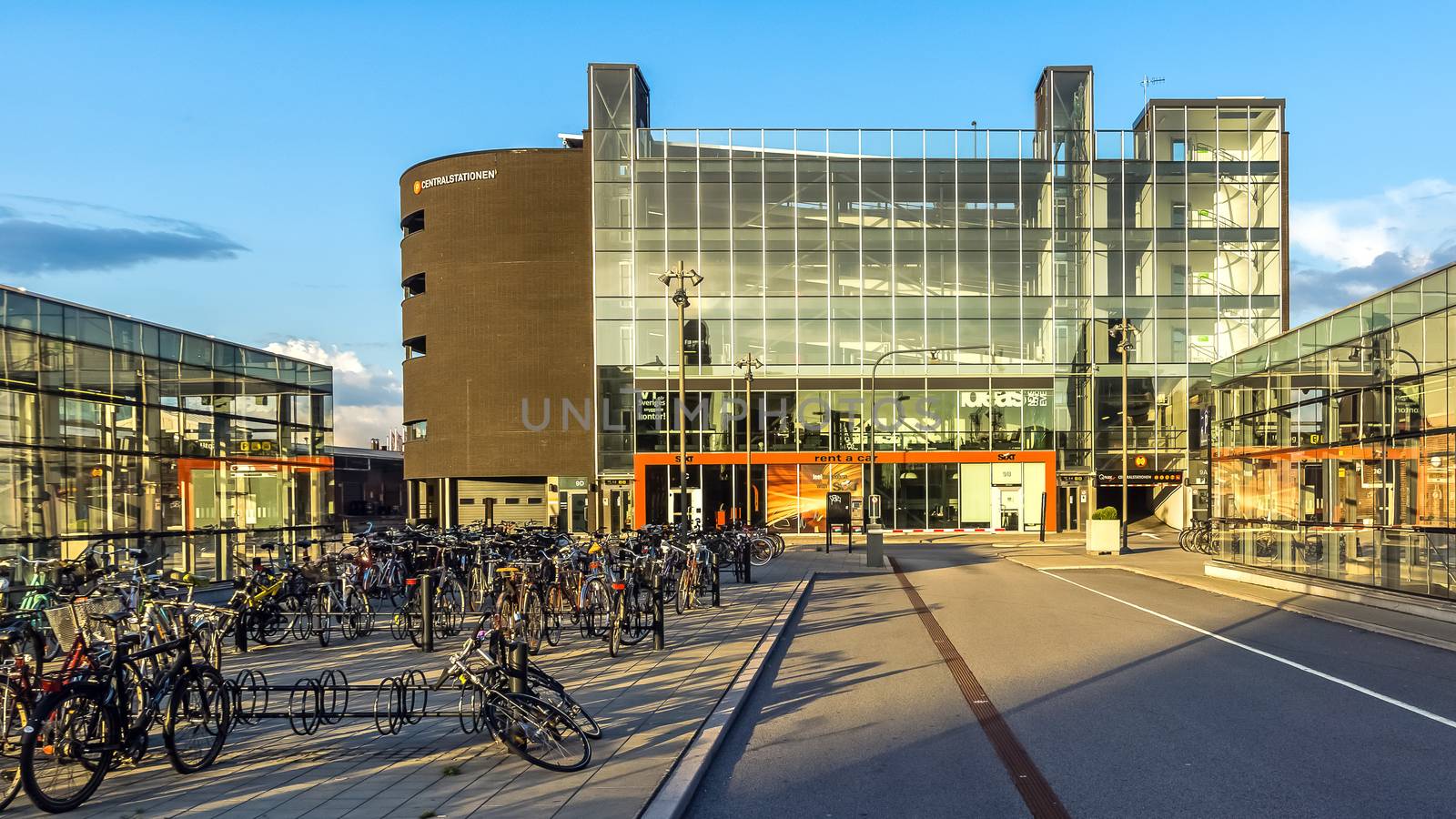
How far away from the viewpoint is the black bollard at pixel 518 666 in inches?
331

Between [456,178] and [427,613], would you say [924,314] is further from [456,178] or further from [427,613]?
[427,613]

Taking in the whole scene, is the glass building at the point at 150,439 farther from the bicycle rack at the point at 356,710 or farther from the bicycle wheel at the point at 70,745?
the bicycle wheel at the point at 70,745

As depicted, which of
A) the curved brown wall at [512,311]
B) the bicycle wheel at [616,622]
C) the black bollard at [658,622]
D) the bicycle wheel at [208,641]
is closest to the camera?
the bicycle wheel at [208,641]

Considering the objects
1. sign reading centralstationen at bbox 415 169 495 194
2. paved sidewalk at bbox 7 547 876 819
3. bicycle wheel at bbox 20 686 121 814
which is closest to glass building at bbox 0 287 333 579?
paved sidewalk at bbox 7 547 876 819

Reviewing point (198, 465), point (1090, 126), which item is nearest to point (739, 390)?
point (1090, 126)

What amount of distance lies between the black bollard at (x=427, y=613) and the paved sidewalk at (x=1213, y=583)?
42.6 ft

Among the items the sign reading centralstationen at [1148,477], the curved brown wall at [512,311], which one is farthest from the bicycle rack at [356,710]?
the sign reading centralstationen at [1148,477]

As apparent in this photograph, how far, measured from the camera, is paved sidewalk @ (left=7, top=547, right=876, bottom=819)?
6.84 meters

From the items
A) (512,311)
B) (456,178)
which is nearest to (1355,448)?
(512,311)

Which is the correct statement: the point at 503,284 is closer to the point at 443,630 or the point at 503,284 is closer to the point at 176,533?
the point at 176,533

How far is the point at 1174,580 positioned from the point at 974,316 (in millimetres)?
26727

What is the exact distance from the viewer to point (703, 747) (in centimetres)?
838

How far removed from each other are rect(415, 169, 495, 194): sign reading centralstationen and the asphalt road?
44816mm

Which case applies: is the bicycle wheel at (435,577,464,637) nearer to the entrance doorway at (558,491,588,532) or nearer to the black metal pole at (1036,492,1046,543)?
the black metal pole at (1036,492,1046,543)
